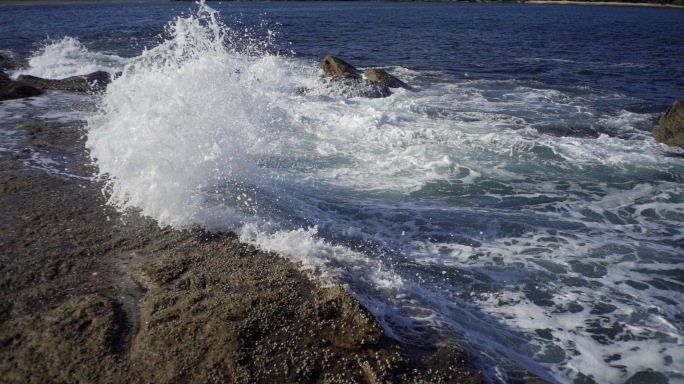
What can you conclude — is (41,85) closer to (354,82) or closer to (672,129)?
(354,82)

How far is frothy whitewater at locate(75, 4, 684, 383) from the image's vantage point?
4.32m

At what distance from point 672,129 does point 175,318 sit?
1071cm

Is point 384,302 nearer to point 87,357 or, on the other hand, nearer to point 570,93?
point 87,357

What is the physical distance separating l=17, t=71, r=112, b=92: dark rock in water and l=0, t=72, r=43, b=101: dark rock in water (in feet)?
2.90

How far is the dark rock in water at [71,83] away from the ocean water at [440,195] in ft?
3.04

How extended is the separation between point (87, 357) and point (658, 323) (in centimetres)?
500

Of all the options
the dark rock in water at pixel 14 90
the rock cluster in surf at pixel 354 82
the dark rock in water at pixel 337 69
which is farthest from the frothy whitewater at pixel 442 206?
the dark rock in water at pixel 337 69

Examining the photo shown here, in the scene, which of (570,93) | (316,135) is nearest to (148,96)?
(316,135)

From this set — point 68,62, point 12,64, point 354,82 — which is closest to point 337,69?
point 354,82

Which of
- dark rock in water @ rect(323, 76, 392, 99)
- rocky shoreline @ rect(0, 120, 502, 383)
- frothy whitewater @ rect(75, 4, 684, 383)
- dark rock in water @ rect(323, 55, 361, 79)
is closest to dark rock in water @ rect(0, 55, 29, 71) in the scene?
frothy whitewater @ rect(75, 4, 684, 383)

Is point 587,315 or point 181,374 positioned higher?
point 181,374

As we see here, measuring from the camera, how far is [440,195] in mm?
7211

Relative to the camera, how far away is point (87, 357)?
10.9 feet

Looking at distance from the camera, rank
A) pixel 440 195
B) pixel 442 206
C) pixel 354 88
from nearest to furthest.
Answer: pixel 442 206
pixel 440 195
pixel 354 88
